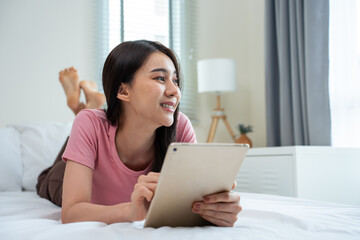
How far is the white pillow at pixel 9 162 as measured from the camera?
1910 mm

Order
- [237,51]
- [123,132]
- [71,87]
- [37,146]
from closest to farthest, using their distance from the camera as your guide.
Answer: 1. [123,132]
2. [37,146]
3. [71,87]
4. [237,51]

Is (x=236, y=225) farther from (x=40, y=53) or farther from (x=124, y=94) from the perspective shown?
(x=40, y=53)

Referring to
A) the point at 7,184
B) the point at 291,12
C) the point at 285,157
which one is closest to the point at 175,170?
the point at 7,184

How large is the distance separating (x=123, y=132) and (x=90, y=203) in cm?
31

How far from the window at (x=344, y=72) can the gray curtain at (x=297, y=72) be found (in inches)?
2.0

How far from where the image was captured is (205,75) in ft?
10.2

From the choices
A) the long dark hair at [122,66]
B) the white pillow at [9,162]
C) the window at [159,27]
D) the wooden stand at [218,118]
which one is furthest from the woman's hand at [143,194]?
the wooden stand at [218,118]

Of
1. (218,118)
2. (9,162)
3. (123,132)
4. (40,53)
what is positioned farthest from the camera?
(218,118)

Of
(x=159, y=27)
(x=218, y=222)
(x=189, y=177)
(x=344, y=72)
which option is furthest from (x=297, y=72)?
(x=189, y=177)

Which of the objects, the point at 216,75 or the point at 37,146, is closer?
the point at 37,146

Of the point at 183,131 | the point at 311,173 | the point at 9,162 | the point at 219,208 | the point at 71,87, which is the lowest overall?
the point at 311,173

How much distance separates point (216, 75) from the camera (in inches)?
122

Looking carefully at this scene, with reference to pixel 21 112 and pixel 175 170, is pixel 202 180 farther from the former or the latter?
pixel 21 112

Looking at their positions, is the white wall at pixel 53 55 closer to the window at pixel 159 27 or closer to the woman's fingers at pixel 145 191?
A: the window at pixel 159 27
